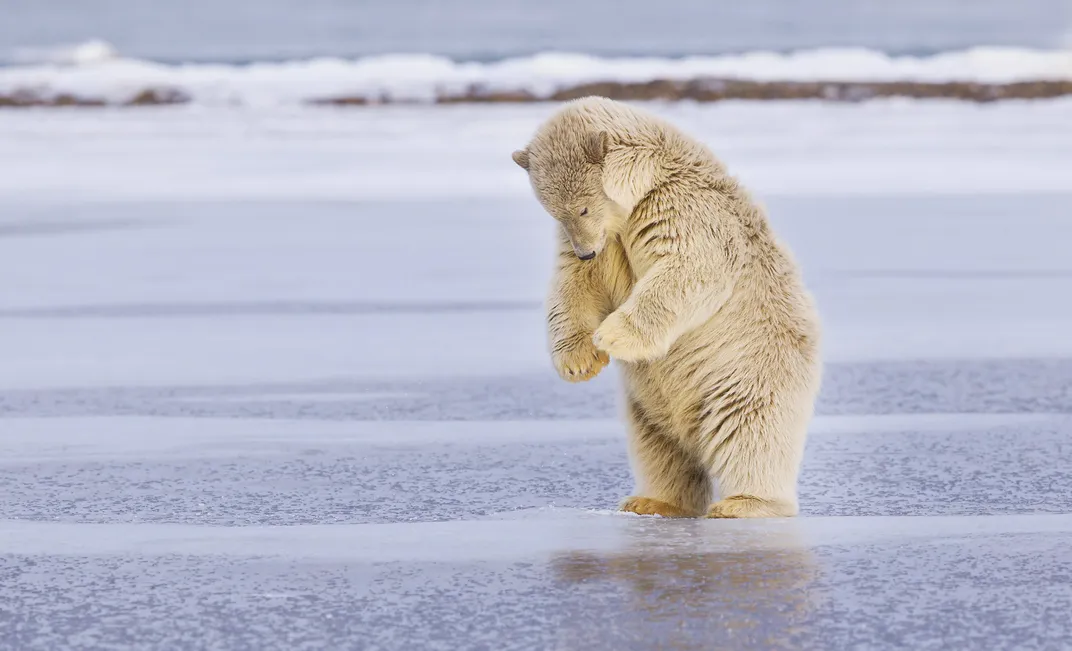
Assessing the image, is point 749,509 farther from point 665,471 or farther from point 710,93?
point 710,93

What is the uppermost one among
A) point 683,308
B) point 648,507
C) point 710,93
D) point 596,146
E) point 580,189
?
point 710,93

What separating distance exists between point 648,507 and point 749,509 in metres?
0.29

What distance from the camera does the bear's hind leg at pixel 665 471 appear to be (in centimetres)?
398

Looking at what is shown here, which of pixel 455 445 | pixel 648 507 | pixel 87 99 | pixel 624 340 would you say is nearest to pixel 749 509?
pixel 648 507

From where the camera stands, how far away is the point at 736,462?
12.4 ft

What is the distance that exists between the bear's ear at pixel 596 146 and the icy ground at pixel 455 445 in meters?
0.85

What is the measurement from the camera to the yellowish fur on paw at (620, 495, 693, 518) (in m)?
3.90

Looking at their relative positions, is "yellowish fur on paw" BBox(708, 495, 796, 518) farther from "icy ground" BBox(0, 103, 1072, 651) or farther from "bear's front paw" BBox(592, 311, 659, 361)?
"bear's front paw" BBox(592, 311, 659, 361)

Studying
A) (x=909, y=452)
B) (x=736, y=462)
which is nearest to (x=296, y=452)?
(x=736, y=462)

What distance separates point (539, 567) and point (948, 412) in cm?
243

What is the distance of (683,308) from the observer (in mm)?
3738

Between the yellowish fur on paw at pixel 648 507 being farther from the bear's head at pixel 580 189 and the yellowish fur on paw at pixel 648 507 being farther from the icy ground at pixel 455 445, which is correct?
the bear's head at pixel 580 189

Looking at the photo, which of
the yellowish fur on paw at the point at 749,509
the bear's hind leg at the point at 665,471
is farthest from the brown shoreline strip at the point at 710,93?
the yellowish fur on paw at the point at 749,509

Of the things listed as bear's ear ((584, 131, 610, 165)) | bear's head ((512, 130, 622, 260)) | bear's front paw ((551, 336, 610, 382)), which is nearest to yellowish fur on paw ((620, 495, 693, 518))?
bear's front paw ((551, 336, 610, 382))
